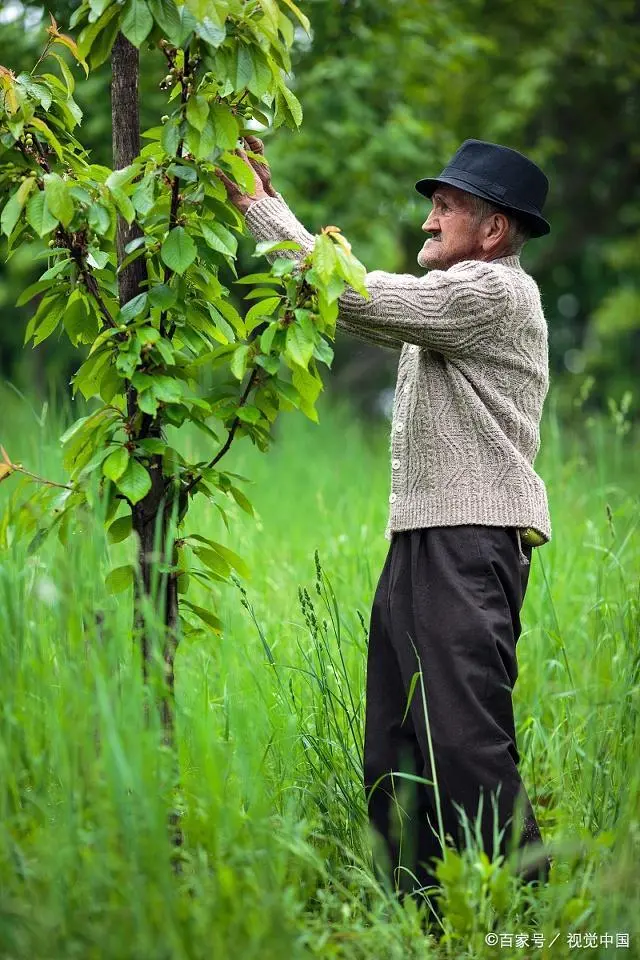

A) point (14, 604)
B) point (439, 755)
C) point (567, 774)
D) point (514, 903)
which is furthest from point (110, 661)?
point (567, 774)

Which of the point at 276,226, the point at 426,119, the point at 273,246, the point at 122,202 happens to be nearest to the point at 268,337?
the point at 273,246

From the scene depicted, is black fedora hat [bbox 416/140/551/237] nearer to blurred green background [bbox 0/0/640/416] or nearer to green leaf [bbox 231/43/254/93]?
green leaf [bbox 231/43/254/93]

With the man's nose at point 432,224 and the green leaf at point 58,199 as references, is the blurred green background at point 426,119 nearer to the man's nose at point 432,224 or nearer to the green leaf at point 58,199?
the man's nose at point 432,224

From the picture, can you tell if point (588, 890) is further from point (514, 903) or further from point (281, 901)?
point (281, 901)

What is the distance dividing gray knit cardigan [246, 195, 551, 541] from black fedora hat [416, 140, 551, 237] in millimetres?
150

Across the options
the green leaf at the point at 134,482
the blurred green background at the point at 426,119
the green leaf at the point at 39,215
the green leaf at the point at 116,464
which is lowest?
the green leaf at the point at 134,482

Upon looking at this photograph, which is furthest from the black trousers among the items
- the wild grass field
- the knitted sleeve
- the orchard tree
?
the knitted sleeve

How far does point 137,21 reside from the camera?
7.22ft

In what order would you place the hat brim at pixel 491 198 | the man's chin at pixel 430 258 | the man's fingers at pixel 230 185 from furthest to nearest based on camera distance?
the man's chin at pixel 430 258 < the hat brim at pixel 491 198 < the man's fingers at pixel 230 185

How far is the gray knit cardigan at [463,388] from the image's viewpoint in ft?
8.33

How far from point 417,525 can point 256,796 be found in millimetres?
846

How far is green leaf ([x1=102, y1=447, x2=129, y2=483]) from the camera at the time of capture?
7.49ft

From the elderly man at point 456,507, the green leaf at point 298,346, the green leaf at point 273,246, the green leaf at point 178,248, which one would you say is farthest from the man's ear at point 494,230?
the green leaf at point 178,248

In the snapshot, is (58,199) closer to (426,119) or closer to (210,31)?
(210,31)
